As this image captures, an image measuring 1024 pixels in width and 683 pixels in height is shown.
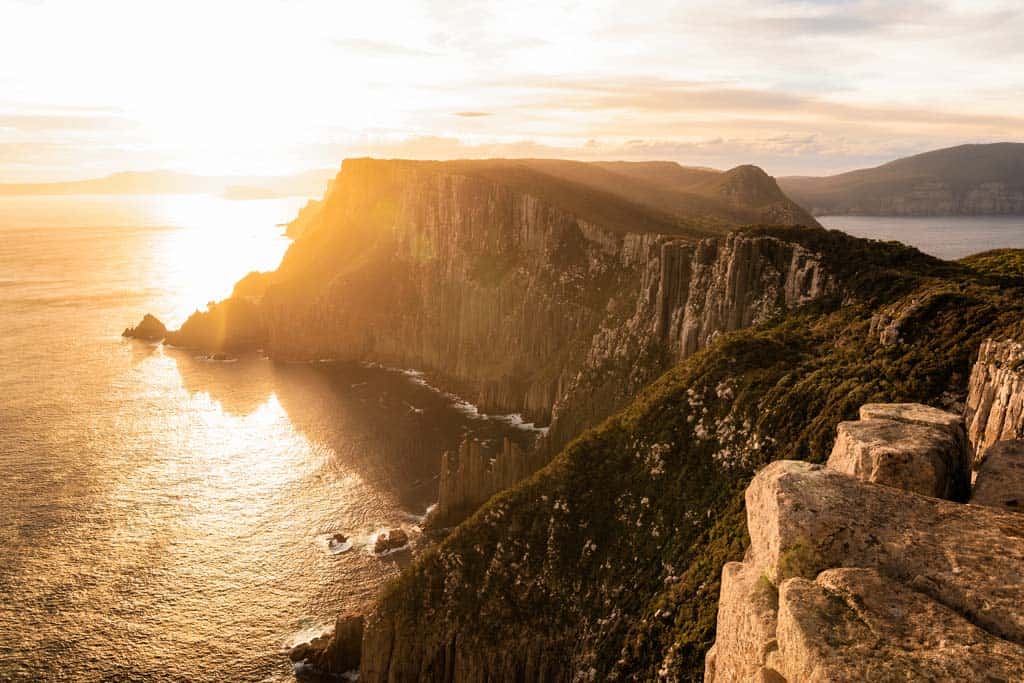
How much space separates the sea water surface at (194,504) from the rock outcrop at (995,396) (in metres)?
59.0

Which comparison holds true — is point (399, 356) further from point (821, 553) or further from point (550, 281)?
point (821, 553)

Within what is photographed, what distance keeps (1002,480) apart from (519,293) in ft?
382

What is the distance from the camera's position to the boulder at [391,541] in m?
79.3

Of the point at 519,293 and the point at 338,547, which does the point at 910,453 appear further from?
the point at 519,293

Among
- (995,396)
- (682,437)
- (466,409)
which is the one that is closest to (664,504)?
(682,437)

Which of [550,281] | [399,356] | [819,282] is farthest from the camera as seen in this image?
[399,356]

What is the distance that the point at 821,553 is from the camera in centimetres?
2161

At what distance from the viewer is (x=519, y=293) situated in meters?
140

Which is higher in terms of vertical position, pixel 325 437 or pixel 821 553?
pixel 821 553

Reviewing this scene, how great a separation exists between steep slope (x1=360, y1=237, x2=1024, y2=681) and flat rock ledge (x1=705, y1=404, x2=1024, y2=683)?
1892cm

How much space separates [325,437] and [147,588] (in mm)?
46052

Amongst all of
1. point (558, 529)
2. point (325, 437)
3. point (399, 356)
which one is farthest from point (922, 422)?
point (399, 356)

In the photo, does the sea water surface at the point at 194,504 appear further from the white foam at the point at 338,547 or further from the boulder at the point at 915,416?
the boulder at the point at 915,416

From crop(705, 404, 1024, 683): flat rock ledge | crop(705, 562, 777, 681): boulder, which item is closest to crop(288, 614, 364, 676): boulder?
crop(705, 562, 777, 681): boulder
